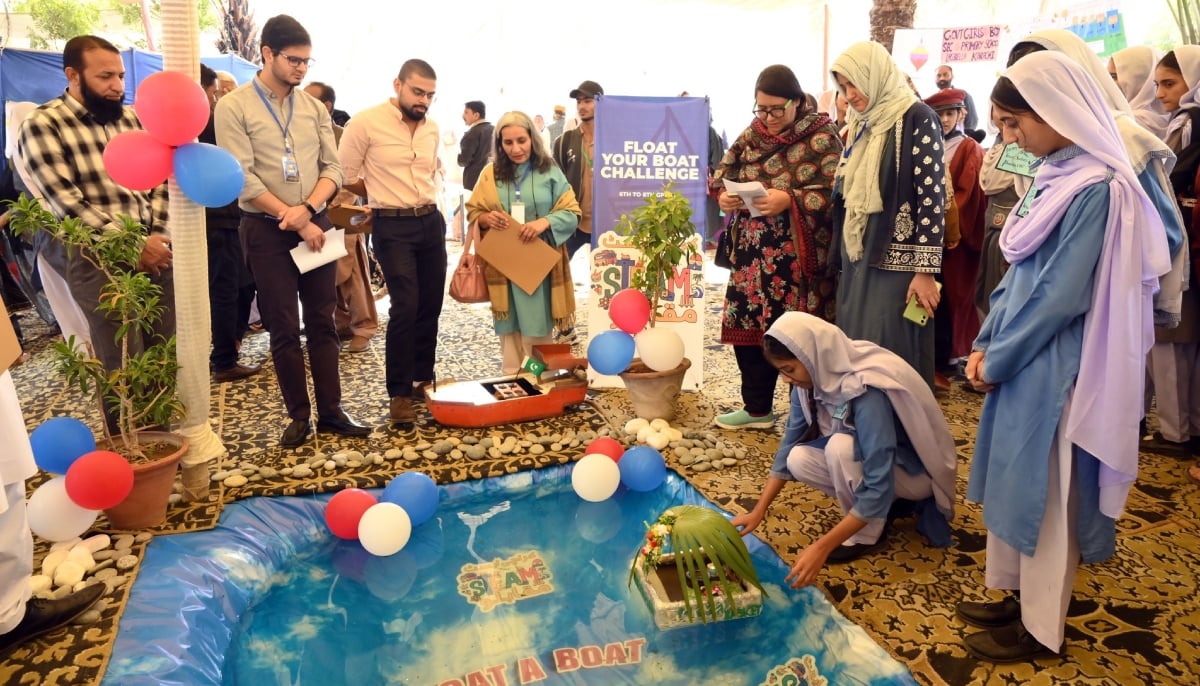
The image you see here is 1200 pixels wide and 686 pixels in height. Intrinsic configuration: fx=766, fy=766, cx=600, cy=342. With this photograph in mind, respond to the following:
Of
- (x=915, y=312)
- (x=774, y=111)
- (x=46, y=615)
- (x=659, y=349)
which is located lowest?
(x=46, y=615)

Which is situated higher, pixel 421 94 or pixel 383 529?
pixel 421 94

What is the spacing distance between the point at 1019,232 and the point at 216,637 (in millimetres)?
2392

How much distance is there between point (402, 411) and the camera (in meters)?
3.76

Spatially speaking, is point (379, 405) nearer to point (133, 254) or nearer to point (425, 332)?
point (425, 332)

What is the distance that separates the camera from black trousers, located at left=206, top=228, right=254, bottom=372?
4496 mm

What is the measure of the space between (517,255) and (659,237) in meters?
0.79

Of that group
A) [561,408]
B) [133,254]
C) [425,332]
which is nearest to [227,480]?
[133,254]

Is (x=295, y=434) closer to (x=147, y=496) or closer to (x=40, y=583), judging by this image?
(x=147, y=496)

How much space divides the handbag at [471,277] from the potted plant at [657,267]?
820 millimetres

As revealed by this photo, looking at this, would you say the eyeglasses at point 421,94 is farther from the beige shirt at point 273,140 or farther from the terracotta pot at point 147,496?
the terracotta pot at point 147,496

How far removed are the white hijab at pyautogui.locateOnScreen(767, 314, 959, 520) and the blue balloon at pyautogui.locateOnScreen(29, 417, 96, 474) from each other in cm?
228

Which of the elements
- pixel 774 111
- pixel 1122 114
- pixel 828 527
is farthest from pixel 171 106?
pixel 1122 114

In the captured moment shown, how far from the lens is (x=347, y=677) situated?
80.7 inches

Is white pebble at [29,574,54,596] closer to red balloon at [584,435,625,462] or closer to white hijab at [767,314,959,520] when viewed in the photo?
red balloon at [584,435,625,462]
